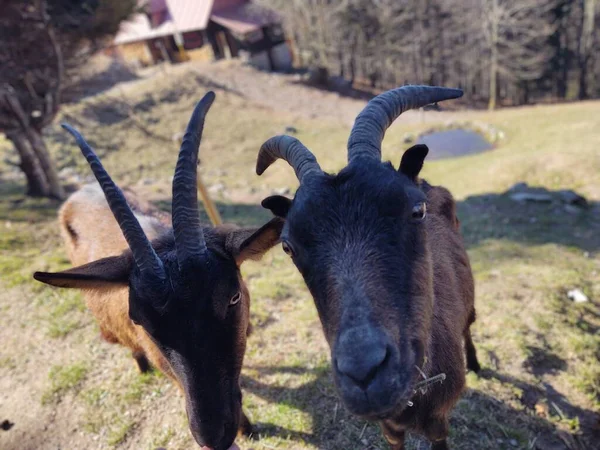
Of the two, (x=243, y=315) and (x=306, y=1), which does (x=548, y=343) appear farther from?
(x=306, y=1)

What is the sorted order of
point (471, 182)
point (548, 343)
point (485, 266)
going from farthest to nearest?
point (471, 182)
point (485, 266)
point (548, 343)

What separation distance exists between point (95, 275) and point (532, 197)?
14.0 metres

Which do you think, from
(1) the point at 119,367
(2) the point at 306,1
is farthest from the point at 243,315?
(2) the point at 306,1

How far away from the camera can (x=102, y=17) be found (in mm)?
14008

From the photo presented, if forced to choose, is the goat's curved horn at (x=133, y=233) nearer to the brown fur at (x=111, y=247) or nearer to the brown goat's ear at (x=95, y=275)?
the brown goat's ear at (x=95, y=275)

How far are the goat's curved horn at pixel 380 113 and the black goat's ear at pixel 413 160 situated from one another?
7.7 inches

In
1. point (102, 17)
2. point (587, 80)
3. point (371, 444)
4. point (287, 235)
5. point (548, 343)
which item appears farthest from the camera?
point (587, 80)

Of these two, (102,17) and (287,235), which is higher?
(102,17)

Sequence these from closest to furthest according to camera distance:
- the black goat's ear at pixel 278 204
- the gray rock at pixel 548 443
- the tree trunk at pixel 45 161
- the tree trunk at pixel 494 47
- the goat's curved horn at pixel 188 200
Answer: the black goat's ear at pixel 278 204 < the goat's curved horn at pixel 188 200 < the gray rock at pixel 548 443 < the tree trunk at pixel 45 161 < the tree trunk at pixel 494 47

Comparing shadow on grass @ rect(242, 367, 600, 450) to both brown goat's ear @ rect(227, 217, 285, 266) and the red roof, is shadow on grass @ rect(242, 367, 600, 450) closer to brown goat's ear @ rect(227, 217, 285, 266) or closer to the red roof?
brown goat's ear @ rect(227, 217, 285, 266)

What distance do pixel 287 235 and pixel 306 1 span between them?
40.5 meters

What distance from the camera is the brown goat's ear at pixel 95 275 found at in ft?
11.3

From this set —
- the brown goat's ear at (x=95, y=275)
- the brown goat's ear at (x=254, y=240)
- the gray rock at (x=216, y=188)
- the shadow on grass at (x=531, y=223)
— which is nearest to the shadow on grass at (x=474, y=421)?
the brown goat's ear at (x=254, y=240)

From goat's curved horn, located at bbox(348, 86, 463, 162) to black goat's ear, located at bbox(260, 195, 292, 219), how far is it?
0.59 meters
